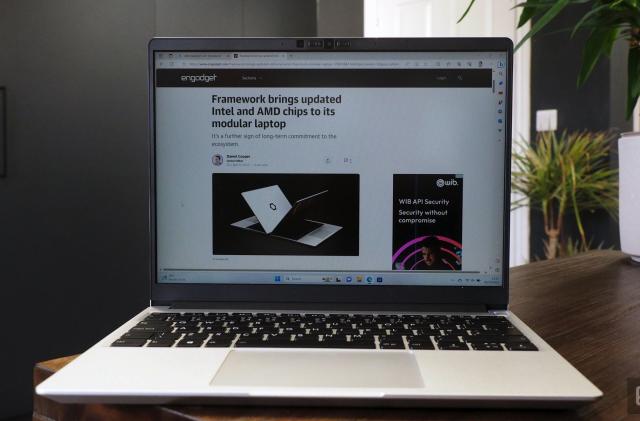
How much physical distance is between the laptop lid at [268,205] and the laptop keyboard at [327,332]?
12cm

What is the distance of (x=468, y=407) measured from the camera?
0.43m

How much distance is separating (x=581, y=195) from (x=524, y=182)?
0.30 m

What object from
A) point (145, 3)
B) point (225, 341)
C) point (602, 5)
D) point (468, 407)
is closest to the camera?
point (468, 407)

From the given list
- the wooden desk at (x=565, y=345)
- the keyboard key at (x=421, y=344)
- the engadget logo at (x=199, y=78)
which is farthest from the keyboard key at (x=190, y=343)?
the engadget logo at (x=199, y=78)

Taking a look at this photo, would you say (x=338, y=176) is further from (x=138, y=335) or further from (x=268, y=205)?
(x=138, y=335)

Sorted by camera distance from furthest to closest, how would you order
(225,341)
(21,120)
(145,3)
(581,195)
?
(581,195), (145,3), (21,120), (225,341)

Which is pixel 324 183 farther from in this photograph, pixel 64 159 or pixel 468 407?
pixel 64 159

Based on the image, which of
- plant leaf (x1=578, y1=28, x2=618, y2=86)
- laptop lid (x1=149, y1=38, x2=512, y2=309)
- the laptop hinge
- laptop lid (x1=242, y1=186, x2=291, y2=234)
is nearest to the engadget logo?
laptop lid (x1=149, y1=38, x2=512, y2=309)

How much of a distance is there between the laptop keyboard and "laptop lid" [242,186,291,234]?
122 mm

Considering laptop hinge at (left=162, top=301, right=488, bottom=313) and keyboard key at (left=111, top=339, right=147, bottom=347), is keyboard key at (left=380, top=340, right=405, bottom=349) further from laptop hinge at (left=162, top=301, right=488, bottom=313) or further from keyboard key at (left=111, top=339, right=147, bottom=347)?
keyboard key at (left=111, top=339, right=147, bottom=347)

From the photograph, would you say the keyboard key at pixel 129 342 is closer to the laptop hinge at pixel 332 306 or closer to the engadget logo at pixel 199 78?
the laptop hinge at pixel 332 306

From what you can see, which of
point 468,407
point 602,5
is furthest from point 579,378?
point 602,5

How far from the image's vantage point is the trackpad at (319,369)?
0.46m

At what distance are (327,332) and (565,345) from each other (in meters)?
0.28
